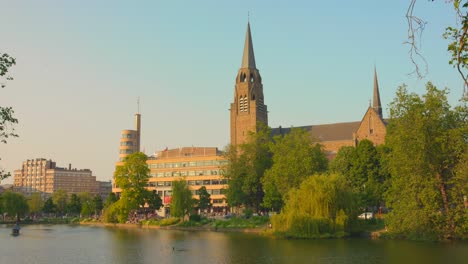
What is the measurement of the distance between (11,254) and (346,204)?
37825mm

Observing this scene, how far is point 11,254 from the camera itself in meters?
44.7

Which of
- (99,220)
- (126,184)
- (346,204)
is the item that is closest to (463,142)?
(346,204)

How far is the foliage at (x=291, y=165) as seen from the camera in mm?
72125

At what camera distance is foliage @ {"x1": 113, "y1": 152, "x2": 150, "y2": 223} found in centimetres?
9175

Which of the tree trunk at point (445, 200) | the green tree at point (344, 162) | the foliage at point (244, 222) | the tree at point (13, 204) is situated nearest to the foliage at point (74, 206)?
the tree at point (13, 204)

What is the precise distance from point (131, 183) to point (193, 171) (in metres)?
47.0

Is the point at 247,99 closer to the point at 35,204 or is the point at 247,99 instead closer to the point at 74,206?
the point at 74,206

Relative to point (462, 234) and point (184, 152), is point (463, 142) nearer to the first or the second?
point (462, 234)

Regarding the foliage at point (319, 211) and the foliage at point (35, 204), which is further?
the foliage at point (35, 204)

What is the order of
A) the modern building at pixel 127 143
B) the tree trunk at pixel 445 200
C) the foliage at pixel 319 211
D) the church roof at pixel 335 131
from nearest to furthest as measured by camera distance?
the tree trunk at pixel 445 200 < the foliage at pixel 319 211 < the church roof at pixel 335 131 < the modern building at pixel 127 143

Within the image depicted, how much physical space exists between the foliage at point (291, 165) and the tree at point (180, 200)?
647 inches

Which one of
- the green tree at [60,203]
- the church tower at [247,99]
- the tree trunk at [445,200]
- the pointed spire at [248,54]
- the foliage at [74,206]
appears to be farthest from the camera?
the green tree at [60,203]

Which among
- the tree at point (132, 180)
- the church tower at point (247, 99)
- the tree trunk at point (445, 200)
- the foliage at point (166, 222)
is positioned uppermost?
the church tower at point (247, 99)

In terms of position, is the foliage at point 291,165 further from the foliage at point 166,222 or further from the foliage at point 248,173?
the foliage at point 166,222
